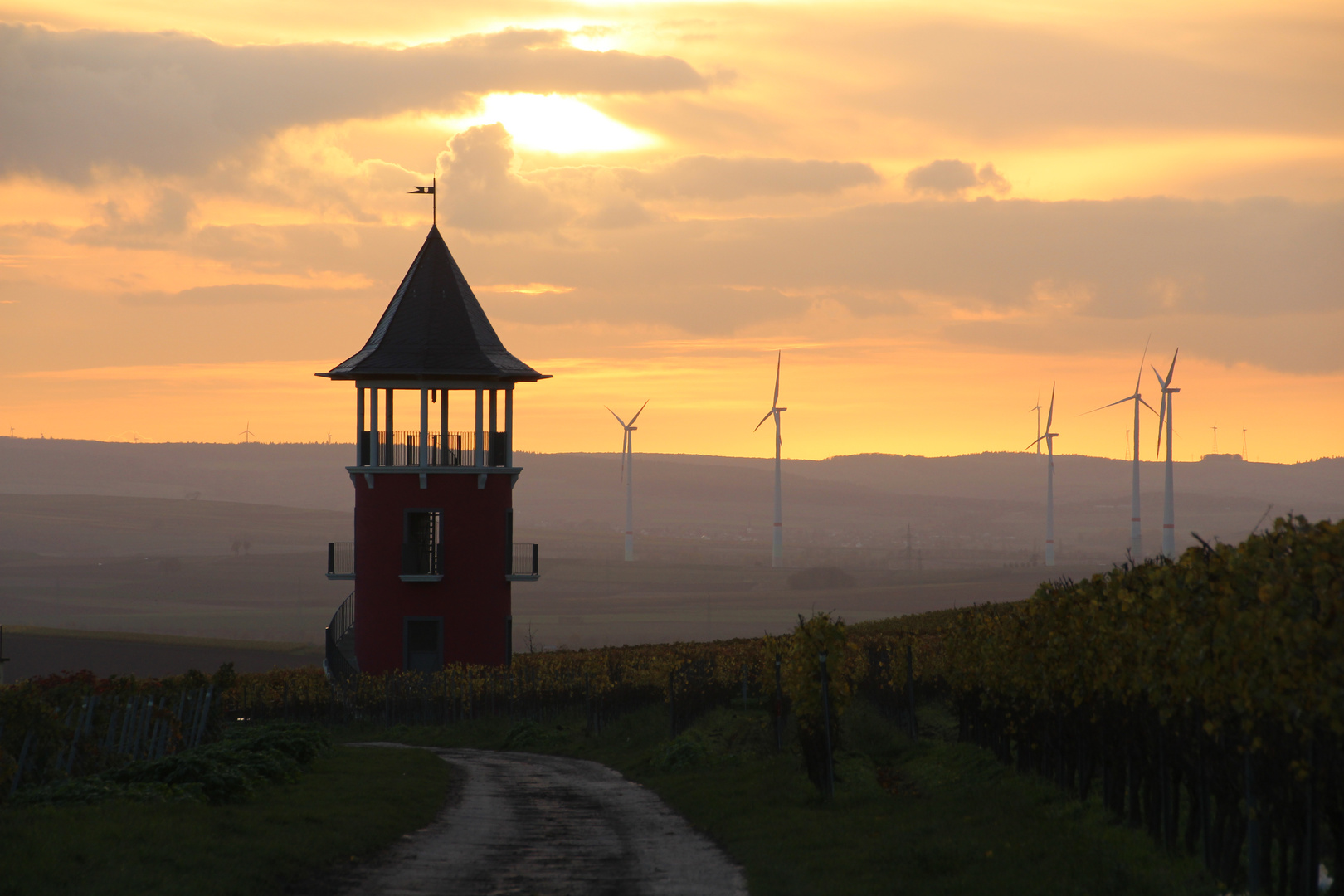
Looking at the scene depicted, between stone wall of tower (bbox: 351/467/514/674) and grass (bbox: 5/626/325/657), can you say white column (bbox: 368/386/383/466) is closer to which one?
stone wall of tower (bbox: 351/467/514/674)

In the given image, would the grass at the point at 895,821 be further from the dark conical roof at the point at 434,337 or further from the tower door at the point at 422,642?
the dark conical roof at the point at 434,337

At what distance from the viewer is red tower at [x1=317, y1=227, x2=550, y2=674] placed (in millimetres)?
55312

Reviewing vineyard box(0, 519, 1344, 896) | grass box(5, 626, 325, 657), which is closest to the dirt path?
vineyard box(0, 519, 1344, 896)

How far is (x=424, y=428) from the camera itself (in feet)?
183

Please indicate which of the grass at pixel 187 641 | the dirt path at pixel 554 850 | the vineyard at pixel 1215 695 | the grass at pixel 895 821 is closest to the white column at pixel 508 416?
the grass at pixel 895 821

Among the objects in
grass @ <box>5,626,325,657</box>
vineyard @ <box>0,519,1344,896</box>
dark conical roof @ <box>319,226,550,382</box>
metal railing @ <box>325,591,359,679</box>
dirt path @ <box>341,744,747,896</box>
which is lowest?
grass @ <box>5,626,325,657</box>

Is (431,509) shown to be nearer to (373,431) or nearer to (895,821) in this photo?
(373,431)

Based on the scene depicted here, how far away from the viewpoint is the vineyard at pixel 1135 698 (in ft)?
44.4

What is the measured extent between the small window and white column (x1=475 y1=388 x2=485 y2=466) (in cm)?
268

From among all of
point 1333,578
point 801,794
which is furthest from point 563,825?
point 1333,578

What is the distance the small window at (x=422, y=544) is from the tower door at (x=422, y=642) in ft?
6.98

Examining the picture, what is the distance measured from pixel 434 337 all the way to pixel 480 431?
426 cm

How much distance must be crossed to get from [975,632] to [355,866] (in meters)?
15.8

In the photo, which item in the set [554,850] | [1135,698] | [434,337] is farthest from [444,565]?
[1135,698]
